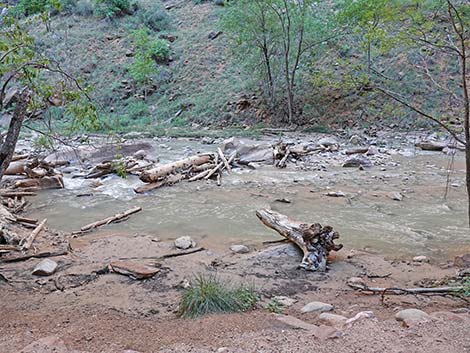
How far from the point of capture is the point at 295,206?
7.75 metres

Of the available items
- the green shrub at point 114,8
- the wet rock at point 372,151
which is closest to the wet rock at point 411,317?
the wet rock at point 372,151

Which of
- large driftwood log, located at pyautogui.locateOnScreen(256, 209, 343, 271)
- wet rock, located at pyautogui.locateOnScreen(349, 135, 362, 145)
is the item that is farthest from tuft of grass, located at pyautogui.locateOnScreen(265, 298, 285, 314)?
wet rock, located at pyautogui.locateOnScreen(349, 135, 362, 145)

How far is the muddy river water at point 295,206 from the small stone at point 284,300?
1866 mm

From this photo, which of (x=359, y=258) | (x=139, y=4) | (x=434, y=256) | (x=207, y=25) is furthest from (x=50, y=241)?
(x=139, y=4)

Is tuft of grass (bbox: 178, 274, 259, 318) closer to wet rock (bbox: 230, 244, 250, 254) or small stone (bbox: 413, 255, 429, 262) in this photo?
wet rock (bbox: 230, 244, 250, 254)

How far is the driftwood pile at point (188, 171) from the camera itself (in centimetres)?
952

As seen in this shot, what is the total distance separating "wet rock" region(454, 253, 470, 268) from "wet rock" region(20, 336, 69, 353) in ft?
13.2

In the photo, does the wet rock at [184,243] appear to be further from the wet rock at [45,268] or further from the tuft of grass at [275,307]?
the tuft of grass at [275,307]

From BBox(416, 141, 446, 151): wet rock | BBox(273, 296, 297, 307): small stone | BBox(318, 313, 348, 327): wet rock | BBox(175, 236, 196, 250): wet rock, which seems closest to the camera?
BBox(318, 313, 348, 327): wet rock

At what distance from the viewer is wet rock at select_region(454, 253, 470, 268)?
4.66 m

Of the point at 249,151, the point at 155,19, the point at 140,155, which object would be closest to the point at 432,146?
the point at 249,151

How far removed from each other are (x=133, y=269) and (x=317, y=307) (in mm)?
2006

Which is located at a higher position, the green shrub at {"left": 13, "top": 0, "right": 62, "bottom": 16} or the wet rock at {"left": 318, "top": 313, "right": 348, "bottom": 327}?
the green shrub at {"left": 13, "top": 0, "right": 62, "bottom": 16}

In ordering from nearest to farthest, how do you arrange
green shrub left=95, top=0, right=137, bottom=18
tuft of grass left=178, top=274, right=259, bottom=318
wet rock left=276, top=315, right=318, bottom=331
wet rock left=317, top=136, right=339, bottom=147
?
wet rock left=276, top=315, right=318, bottom=331 < tuft of grass left=178, top=274, right=259, bottom=318 < wet rock left=317, top=136, right=339, bottom=147 < green shrub left=95, top=0, right=137, bottom=18
